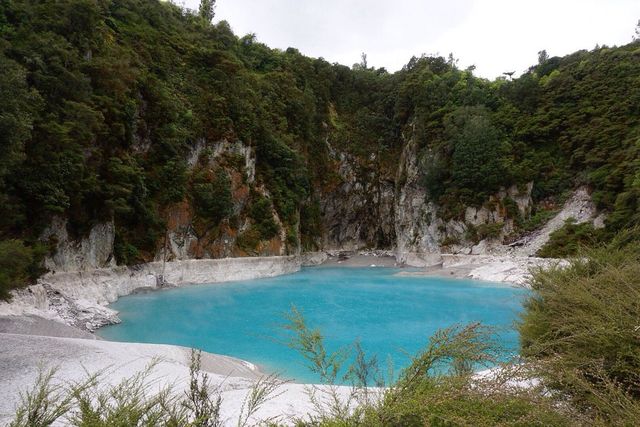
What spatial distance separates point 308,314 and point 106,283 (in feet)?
37.3

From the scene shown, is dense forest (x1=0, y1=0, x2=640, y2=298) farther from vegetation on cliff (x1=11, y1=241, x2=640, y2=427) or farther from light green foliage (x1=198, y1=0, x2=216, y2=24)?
vegetation on cliff (x1=11, y1=241, x2=640, y2=427)

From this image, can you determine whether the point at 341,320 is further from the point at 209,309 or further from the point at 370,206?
the point at 370,206

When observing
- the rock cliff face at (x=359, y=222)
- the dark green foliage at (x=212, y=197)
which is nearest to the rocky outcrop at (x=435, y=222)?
the rock cliff face at (x=359, y=222)

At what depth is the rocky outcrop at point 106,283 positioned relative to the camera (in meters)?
14.9

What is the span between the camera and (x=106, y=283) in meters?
21.9

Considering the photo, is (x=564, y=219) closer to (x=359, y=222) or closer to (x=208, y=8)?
(x=359, y=222)

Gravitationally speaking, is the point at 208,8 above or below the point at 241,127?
above

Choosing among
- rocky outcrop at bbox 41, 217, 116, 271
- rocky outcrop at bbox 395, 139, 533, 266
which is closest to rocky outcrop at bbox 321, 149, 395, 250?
rocky outcrop at bbox 395, 139, 533, 266

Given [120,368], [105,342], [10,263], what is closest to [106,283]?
[10,263]

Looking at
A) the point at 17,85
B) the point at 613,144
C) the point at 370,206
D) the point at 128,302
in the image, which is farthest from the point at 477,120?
the point at 17,85

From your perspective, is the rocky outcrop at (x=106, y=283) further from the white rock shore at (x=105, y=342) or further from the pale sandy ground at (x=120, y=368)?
the pale sandy ground at (x=120, y=368)

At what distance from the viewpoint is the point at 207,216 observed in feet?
107

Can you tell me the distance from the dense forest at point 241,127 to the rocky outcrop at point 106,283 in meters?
1.26

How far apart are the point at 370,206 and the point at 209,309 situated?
1560 inches
